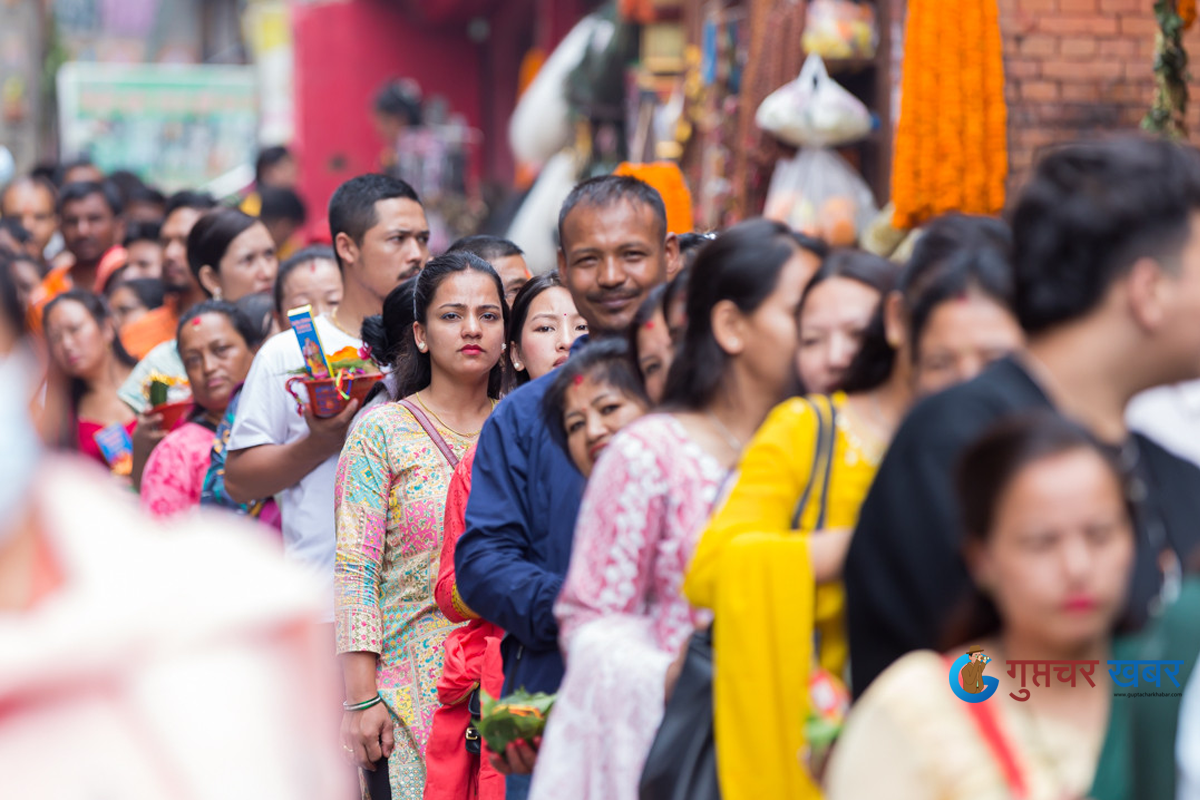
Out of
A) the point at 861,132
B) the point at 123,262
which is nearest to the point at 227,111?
the point at 123,262

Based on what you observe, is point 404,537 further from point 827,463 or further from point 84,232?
point 84,232

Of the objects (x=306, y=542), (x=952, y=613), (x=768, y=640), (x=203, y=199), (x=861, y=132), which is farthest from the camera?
(x=203, y=199)

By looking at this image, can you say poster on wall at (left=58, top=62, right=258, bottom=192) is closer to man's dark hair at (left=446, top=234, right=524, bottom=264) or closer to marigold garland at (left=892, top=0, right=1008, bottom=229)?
marigold garland at (left=892, top=0, right=1008, bottom=229)

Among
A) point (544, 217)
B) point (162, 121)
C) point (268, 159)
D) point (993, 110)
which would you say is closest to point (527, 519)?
point (993, 110)

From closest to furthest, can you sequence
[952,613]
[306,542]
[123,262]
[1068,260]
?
[952,613] < [1068,260] < [306,542] < [123,262]

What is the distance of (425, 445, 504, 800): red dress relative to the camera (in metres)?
3.60

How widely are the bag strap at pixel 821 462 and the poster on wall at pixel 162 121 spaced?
49.1 feet

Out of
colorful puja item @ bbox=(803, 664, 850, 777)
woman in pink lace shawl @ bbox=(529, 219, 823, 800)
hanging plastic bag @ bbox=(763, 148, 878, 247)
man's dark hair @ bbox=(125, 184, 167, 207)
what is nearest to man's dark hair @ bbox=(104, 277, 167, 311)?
man's dark hair @ bbox=(125, 184, 167, 207)

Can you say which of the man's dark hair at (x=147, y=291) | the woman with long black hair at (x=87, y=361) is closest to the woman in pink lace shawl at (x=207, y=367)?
the woman with long black hair at (x=87, y=361)

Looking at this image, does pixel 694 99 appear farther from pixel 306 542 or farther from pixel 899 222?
pixel 306 542

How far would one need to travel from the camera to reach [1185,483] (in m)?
2.20

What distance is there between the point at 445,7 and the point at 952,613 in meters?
16.4

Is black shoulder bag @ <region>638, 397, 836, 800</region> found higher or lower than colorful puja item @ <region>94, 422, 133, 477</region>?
higher

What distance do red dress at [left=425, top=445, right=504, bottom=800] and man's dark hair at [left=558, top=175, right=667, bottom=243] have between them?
2.26 feet
